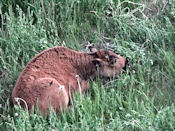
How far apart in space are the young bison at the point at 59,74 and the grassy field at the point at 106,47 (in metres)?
0.19

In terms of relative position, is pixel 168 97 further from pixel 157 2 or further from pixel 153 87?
pixel 157 2

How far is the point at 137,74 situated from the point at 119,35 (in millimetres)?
1121

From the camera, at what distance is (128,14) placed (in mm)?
7902

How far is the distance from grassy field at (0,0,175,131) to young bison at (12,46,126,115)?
0.19 m

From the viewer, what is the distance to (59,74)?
6684 millimetres

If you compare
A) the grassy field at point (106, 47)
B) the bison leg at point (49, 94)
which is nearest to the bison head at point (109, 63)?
the grassy field at point (106, 47)

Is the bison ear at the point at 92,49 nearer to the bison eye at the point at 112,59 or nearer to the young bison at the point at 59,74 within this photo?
the young bison at the point at 59,74

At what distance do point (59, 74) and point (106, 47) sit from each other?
4.56ft

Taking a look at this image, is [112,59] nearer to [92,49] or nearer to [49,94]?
[92,49]

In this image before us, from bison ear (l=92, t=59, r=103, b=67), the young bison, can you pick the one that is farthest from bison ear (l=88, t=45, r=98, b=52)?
bison ear (l=92, t=59, r=103, b=67)

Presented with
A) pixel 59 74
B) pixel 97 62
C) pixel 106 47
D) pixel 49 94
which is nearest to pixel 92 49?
pixel 97 62

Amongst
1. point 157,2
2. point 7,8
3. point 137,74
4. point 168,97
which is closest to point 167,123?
point 168,97

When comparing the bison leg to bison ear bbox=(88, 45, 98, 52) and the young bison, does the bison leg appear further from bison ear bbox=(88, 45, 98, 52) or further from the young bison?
bison ear bbox=(88, 45, 98, 52)

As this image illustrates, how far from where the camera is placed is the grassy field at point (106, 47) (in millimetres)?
5785
